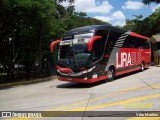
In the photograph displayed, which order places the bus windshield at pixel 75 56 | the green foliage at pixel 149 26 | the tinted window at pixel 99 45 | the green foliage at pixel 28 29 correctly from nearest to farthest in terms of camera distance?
the bus windshield at pixel 75 56 < the tinted window at pixel 99 45 < the green foliage at pixel 28 29 < the green foliage at pixel 149 26

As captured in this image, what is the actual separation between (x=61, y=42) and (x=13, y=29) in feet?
24.1

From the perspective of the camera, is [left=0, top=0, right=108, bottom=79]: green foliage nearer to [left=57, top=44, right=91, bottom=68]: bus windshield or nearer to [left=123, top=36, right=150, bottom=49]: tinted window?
[left=57, top=44, right=91, bottom=68]: bus windshield

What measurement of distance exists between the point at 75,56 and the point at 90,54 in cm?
78

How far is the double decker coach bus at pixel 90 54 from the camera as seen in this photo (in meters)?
15.0

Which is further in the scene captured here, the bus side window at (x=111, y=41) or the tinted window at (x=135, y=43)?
the tinted window at (x=135, y=43)

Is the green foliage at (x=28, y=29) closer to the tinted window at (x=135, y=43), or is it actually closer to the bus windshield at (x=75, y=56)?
the bus windshield at (x=75, y=56)

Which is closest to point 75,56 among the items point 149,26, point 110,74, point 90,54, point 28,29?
point 90,54

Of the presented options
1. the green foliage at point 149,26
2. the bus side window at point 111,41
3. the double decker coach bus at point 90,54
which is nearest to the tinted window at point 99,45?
the double decker coach bus at point 90,54

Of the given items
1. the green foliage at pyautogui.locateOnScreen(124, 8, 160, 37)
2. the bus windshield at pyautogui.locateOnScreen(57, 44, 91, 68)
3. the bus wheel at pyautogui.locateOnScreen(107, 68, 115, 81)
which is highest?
the green foliage at pyautogui.locateOnScreen(124, 8, 160, 37)

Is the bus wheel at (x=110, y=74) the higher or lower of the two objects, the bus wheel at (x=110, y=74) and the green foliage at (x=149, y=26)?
the lower

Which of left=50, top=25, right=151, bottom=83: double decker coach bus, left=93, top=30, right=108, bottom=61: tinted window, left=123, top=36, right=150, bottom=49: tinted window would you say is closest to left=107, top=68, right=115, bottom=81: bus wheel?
left=50, top=25, right=151, bottom=83: double decker coach bus

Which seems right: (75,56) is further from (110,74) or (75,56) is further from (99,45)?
(110,74)

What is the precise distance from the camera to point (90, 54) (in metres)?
14.9

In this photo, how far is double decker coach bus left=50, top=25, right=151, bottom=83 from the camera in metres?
15.0
